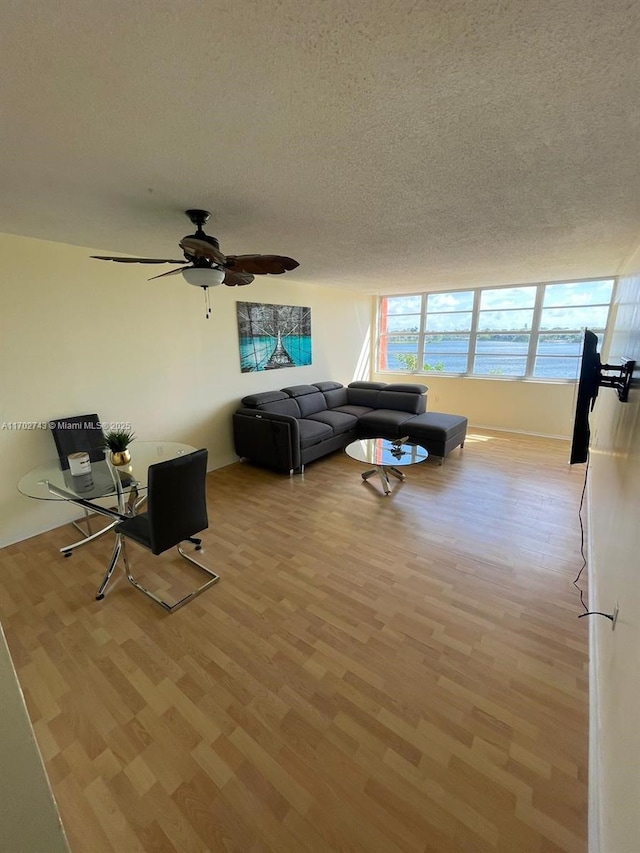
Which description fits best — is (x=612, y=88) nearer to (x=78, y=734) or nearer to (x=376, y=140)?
(x=376, y=140)

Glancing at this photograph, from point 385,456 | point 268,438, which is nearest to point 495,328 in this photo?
point 385,456

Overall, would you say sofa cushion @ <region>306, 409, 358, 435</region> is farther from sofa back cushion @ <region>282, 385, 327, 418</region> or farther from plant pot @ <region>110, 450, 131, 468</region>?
plant pot @ <region>110, 450, 131, 468</region>

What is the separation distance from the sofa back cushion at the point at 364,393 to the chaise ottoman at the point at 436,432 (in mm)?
1007

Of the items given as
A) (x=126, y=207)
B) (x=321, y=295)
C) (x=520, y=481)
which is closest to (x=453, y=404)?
(x=520, y=481)

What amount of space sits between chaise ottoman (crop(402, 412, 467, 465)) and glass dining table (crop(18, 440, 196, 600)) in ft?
8.86

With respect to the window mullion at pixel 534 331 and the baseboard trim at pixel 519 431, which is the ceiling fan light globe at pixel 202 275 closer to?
the baseboard trim at pixel 519 431

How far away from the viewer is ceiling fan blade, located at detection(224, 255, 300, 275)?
80.5 inches

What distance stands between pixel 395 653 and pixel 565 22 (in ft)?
7.68

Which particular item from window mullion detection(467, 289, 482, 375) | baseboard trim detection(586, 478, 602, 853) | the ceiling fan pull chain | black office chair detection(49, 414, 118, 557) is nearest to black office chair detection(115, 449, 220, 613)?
black office chair detection(49, 414, 118, 557)

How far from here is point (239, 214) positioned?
7.18 ft

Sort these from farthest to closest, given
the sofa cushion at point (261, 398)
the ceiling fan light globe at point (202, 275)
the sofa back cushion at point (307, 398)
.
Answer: the sofa back cushion at point (307, 398), the sofa cushion at point (261, 398), the ceiling fan light globe at point (202, 275)

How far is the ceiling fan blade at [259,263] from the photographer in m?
2.04

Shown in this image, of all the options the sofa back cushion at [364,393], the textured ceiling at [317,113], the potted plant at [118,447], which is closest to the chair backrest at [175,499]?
the potted plant at [118,447]

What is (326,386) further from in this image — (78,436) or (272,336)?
(78,436)
